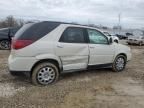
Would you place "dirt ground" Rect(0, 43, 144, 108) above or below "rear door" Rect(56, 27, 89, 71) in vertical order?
below

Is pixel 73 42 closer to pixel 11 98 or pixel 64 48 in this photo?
pixel 64 48

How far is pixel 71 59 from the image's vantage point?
7156mm

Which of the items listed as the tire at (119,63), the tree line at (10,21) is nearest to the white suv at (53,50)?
the tire at (119,63)

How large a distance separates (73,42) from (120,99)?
7.21ft

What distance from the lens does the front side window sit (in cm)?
767

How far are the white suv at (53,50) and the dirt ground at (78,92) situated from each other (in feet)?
1.29

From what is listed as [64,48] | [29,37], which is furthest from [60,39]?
[29,37]

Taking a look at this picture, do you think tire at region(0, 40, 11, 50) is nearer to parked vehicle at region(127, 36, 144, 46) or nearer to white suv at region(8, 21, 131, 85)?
white suv at region(8, 21, 131, 85)

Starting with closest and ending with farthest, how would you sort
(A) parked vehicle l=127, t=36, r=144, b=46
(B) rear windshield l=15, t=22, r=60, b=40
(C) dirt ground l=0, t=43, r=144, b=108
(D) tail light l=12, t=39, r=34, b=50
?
1. (C) dirt ground l=0, t=43, r=144, b=108
2. (D) tail light l=12, t=39, r=34, b=50
3. (B) rear windshield l=15, t=22, r=60, b=40
4. (A) parked vehicle l=127, t=36, r=144, b=46

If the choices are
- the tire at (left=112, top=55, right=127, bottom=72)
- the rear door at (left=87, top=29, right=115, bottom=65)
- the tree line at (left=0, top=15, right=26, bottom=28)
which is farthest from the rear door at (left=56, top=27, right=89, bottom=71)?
the tree line at (left=0, top=15, right=26, bottom=28)

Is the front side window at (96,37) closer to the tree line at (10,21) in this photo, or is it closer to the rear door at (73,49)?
the rear door at (73,49)

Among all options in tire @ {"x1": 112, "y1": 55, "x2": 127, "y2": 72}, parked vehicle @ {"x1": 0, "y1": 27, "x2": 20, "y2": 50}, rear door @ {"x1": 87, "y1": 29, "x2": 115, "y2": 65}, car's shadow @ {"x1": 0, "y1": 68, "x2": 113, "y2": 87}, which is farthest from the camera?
parked vehicle @ {"x1": 0, "y1": 27, "x2": 20, "y2": 50}

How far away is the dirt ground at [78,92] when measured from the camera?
5.46 m

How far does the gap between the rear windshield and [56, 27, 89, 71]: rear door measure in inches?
16.8
